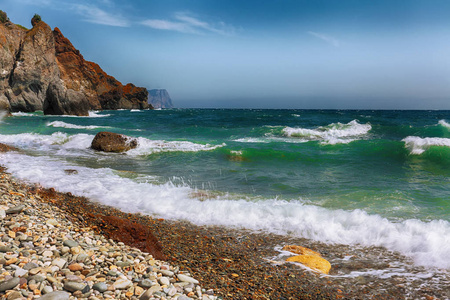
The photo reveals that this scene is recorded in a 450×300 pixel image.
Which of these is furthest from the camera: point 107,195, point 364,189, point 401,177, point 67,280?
point 401,177

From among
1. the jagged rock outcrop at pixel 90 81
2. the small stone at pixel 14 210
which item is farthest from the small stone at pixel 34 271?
the jagged rock outcrop at pixel 90 81

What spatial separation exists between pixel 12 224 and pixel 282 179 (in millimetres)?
7238

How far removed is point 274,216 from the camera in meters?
5.70

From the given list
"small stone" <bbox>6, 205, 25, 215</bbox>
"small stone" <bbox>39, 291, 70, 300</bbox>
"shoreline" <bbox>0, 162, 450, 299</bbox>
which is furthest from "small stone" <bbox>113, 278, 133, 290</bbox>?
"small stone" <bbox>6, 205, 25, 215</bbox>

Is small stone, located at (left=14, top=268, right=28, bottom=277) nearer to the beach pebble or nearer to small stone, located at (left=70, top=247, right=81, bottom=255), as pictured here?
the beach pebble

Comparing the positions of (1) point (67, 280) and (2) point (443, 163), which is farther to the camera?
(2) point (443, 163)

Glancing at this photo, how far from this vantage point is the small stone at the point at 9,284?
2320mm

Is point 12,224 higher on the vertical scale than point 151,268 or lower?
higher

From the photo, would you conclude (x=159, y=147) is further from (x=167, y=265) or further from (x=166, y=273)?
(x=166, y=273)

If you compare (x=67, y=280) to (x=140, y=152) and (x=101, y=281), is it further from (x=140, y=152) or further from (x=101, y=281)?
(x=140, y=152)

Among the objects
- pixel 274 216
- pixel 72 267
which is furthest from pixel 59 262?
pixel 274 216

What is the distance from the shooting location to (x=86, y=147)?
566 inches

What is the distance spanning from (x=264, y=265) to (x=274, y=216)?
193 centimetres

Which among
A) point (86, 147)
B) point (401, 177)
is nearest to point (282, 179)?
point (401, 177)
